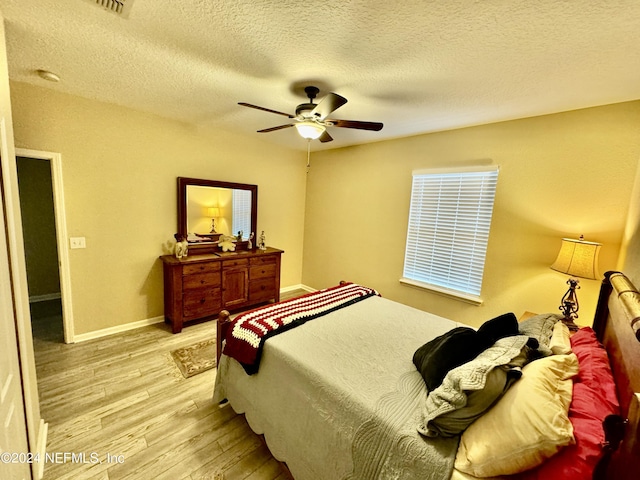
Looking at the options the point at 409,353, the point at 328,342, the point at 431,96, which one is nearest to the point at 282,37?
the point at 431,96

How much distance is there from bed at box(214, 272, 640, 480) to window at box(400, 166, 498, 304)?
1.09 metres

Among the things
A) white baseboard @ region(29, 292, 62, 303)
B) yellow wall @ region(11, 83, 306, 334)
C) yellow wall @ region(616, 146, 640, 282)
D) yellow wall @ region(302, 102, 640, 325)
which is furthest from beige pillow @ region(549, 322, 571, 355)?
white baseboard @ region(29, 292, 62, 303)

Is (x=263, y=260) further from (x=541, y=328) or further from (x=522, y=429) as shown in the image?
(x=522, y=429)

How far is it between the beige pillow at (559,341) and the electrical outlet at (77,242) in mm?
4093

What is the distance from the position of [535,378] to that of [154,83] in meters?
3.24

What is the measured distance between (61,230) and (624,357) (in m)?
4.26

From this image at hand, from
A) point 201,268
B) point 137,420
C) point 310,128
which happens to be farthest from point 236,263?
point 310,128

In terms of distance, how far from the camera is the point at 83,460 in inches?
62.3

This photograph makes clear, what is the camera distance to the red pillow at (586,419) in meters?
0.82

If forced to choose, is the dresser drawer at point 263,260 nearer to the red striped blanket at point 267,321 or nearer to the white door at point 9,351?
the red striped blanket at point 267,321

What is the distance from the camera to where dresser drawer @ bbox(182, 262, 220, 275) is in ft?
10.1

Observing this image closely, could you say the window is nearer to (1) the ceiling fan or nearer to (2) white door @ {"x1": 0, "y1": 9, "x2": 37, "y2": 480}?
(1) the ceiling fan

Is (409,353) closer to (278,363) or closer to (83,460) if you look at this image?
(278,363)

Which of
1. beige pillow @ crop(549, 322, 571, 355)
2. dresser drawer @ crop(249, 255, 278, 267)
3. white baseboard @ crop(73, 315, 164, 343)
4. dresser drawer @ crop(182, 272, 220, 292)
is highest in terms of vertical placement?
beige pillow @ crop(549, 322, 571, 355)
